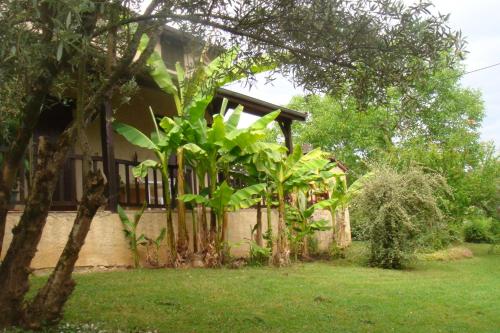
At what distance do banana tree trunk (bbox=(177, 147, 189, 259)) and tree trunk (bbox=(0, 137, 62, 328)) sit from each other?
5.70 meters

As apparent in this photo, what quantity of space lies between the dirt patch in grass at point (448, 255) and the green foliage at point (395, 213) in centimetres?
251

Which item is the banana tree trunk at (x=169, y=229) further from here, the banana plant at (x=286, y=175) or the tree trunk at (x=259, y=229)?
the tree trunk at (x=259, y=229)

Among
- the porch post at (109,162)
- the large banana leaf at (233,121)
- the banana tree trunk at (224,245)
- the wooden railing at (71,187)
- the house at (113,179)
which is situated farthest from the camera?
the banana tree trunk at (224,245)

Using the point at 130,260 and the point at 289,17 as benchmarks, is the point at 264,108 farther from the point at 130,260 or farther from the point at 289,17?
the point at 289,17

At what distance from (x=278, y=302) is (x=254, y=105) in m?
7.86

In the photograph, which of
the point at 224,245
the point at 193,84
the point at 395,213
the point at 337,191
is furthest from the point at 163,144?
the point at 337,191

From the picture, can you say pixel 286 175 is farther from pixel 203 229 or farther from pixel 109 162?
pixel 109 162

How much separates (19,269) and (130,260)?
5319 millimetres

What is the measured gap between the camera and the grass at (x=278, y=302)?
6797mm

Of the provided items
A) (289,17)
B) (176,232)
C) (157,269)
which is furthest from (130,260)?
(289,17)

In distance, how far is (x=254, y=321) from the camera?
7.01m

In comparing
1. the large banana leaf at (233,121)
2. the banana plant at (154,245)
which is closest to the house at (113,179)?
the banana plant at (154,245)

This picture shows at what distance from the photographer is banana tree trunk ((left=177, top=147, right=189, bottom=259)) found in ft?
36.7

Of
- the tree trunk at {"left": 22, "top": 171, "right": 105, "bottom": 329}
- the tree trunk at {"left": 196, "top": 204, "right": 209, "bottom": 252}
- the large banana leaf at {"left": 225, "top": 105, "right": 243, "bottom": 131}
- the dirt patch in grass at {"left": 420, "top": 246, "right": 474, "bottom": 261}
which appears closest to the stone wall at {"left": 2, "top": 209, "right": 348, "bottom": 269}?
the tree trunk at {"left": 196, "top": 204, "right": 209, "bottom": 252}
